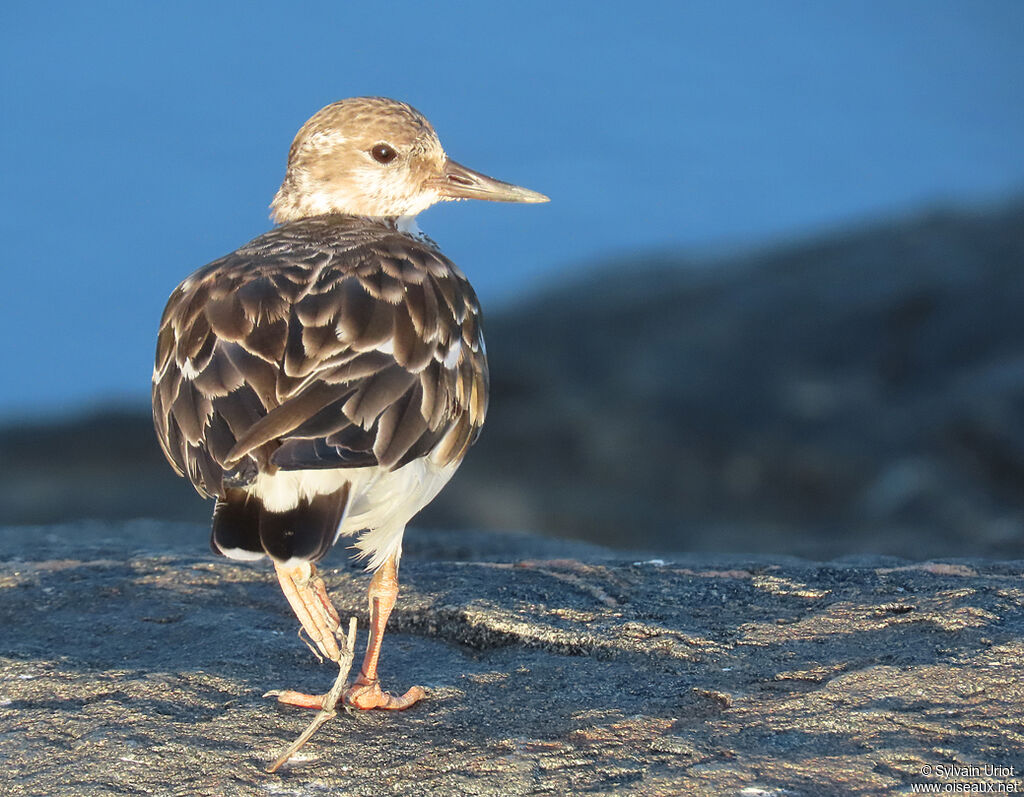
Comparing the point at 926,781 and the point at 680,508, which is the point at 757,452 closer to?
the point at 680,508

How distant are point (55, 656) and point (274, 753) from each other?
1.48 metres

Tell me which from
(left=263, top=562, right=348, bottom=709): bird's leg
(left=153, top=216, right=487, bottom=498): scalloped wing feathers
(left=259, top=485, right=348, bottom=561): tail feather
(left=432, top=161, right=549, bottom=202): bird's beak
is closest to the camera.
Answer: (left=259, top=485, right=348, bottom=561): tail feather

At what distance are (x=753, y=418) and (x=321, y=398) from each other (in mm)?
11572

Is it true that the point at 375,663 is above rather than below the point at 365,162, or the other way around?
below

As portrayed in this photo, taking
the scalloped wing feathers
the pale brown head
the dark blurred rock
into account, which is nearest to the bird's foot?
the scalloped wing feathers

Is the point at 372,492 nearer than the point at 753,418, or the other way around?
the point at 372,492

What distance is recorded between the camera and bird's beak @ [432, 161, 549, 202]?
693 cm

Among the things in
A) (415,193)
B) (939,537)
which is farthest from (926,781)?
(939,537)

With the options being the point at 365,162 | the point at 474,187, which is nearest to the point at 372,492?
the point at 365,162

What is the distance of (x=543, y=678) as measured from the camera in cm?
512

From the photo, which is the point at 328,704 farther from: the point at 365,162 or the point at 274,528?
the point at 365,162

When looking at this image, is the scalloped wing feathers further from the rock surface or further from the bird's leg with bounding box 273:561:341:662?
the rock surface

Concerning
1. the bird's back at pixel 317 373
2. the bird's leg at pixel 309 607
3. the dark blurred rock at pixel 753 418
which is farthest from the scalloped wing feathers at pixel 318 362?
the dark blurred rock at pixel 753 418

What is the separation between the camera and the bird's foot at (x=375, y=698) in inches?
193
